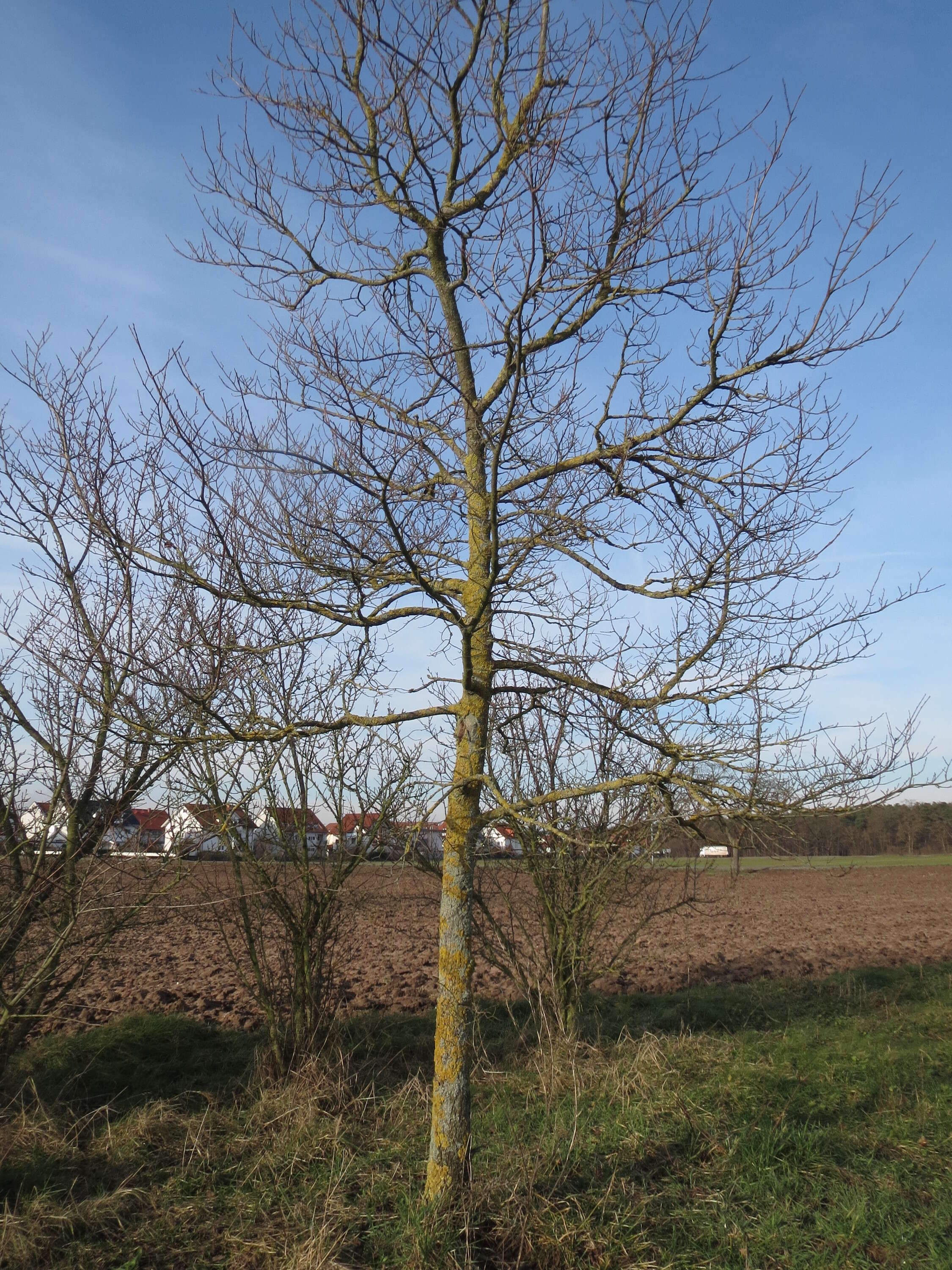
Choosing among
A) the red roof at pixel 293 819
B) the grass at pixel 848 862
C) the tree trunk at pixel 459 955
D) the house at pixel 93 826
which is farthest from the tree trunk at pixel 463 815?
the red roof at pixel 293 819

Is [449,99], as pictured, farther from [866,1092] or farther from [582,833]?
[866,1092]

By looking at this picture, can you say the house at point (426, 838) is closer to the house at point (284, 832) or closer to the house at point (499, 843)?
the house at point (499, 843)

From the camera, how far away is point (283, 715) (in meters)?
5.99

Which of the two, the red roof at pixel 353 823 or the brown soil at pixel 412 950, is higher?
the red roof at pixel 353 823

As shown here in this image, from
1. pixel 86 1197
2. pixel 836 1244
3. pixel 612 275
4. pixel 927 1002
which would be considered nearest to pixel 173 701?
pixel 86 1197

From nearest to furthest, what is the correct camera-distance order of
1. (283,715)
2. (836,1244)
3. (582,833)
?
(836,1244) → (283,715) → (582,833)

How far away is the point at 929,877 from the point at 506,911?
31.5m

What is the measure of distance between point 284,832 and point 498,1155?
2768mm

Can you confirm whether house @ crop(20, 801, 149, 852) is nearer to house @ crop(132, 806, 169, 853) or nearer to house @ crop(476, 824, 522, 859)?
house @ crop(132, 806, 169, 853)

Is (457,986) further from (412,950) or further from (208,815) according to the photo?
(412,950)

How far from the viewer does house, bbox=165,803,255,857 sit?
208 inches

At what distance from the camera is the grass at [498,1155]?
3.81 meters

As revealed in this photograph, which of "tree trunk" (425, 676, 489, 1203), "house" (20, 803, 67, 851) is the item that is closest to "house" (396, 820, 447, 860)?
"tree trunk" (425, 676, 489, 1203)

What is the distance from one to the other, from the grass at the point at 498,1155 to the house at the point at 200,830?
169 cm
